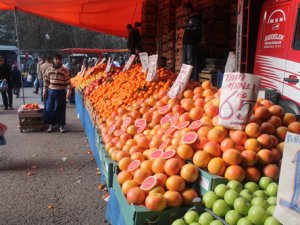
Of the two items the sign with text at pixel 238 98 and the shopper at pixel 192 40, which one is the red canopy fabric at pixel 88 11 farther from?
the sign with text at pixel 238 98

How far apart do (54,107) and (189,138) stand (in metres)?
6.37

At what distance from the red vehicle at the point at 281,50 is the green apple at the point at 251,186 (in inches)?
89.0

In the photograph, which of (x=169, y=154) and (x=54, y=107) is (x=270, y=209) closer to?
(x=169, y=154)

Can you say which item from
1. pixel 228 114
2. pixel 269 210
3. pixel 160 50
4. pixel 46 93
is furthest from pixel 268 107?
pixel 160 50

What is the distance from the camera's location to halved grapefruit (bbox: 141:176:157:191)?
2304 millimetres

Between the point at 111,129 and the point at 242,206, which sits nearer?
the point at 242,206

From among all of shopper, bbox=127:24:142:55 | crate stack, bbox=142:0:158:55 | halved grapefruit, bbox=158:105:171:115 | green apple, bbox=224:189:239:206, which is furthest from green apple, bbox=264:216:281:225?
crate stack, bbox=142:0:158:55

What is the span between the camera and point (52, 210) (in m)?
4.21

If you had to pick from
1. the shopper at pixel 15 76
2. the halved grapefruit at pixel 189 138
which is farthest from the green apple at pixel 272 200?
the shopper at pixel 15 76

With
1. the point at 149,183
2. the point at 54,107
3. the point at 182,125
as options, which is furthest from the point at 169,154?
the point at 54,107

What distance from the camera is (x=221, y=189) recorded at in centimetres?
205

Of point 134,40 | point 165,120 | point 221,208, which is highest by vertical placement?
point 134,40

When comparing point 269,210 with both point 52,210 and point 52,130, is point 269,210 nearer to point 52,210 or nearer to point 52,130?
point 52,210

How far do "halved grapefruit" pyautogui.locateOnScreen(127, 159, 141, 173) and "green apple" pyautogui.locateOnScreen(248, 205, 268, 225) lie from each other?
1.04 m
